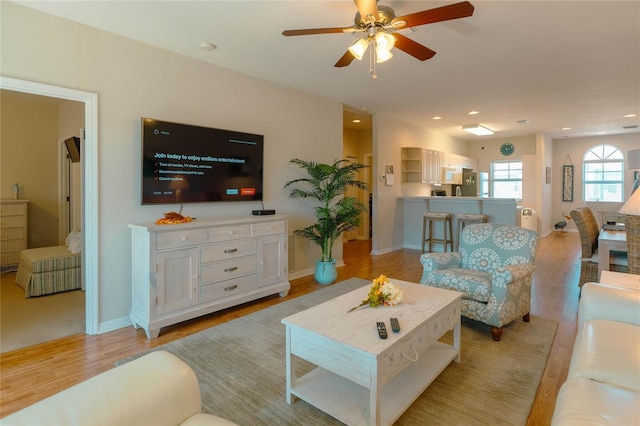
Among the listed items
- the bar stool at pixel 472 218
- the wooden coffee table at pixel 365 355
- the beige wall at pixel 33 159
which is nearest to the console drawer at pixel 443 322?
the wooden coffee table at pixel 365 355

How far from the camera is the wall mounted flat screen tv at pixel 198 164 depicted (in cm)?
314

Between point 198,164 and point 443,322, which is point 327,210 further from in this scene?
point 443,322

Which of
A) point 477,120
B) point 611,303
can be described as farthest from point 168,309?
point 477,120

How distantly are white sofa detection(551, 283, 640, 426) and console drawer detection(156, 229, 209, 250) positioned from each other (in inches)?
109

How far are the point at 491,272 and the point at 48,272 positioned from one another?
4.77 metres

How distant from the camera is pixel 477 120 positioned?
6.77m

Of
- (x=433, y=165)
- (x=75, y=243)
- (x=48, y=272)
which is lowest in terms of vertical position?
(x=48, y=272)

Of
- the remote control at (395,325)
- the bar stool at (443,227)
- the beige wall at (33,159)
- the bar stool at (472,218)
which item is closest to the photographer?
the remote control at (395,325)

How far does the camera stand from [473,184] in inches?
303

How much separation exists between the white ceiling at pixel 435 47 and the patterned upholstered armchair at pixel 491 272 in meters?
1.80

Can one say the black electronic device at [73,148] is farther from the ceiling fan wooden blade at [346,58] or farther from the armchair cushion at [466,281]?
the armchair cushion at [466,281]

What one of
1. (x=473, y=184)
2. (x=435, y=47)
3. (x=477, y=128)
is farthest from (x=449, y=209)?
(x=435, y=47)

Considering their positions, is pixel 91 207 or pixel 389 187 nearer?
pixel 91 207

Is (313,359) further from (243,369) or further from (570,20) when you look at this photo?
(570,20)
